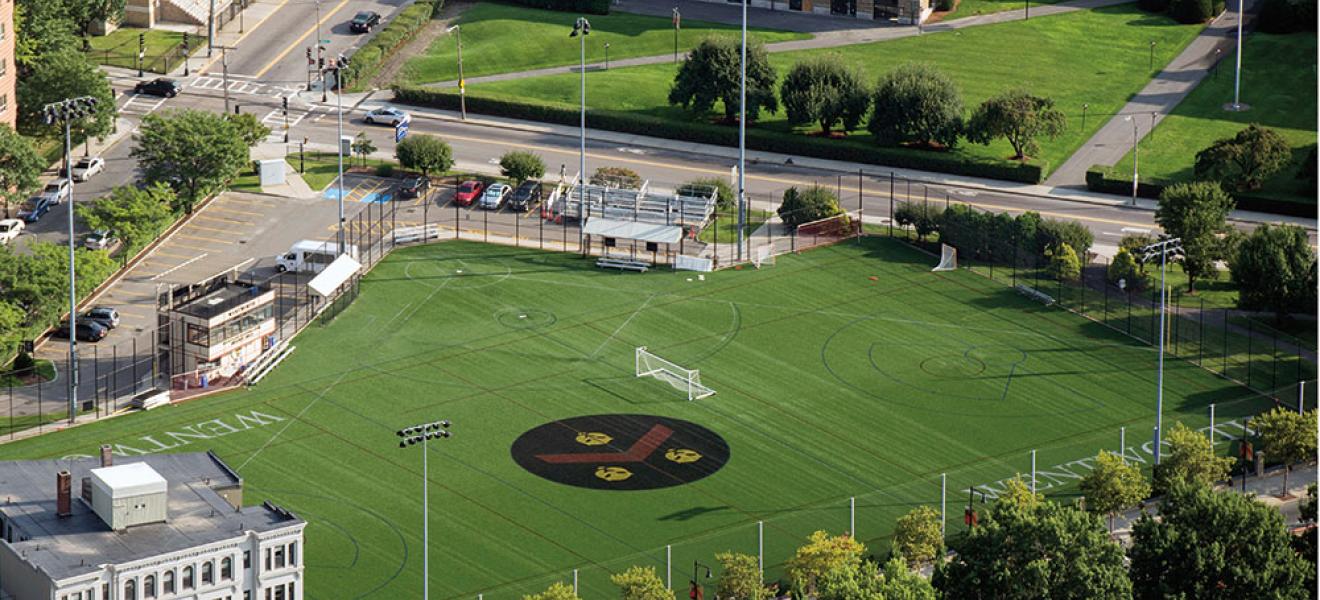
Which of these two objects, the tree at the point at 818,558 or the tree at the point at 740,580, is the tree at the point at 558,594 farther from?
the tree at the point at 818,558

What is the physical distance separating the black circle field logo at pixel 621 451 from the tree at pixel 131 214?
45041 millimetres

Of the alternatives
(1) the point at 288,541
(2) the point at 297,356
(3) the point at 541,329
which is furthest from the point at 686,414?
(1) the point at 288,541

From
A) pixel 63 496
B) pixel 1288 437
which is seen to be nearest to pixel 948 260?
pixel 1288 437

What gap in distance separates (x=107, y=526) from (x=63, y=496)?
295 cm

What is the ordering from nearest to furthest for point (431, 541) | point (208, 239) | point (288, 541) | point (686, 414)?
point (288, 541)
point (431, 541)
point (686, 414)
point (208, 239)

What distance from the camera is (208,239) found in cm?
19262

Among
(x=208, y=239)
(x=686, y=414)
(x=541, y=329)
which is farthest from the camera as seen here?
(x=208, y=239)

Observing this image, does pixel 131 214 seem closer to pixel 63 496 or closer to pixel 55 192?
A: pixel 55 192

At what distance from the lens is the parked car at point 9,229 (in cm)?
18938

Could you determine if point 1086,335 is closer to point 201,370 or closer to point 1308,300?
point 1308,300

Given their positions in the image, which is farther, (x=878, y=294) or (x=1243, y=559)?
(x=878, y=294)

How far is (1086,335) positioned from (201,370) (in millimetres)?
65364

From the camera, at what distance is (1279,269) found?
175000 millimetres

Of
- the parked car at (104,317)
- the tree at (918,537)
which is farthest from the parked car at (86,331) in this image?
the tree at (918,537)
